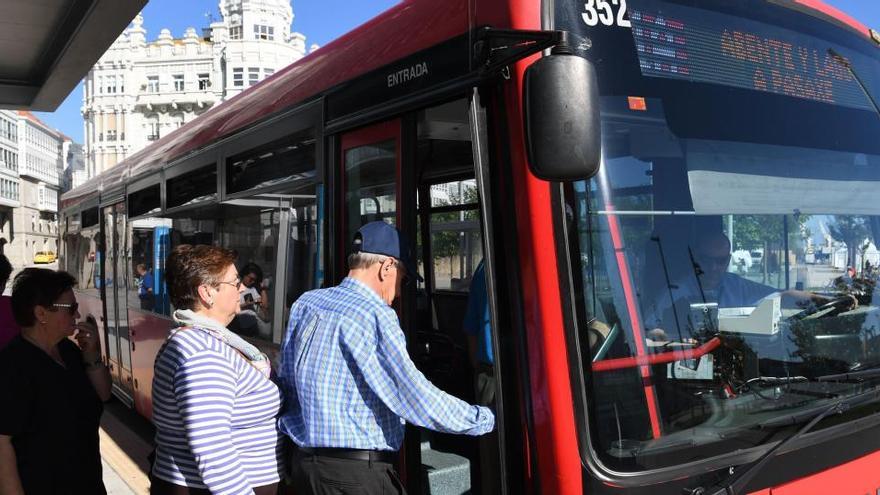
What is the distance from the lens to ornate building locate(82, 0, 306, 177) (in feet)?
268

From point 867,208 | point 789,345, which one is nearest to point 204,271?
point 789,345

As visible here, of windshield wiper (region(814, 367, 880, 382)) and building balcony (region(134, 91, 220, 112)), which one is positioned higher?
building balcony (region(134, 91, 220, 112))

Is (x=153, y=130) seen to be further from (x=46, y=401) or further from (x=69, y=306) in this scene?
(x=46, y=401)

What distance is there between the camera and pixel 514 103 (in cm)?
241

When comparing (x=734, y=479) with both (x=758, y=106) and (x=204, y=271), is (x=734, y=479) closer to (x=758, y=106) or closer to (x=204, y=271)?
(x=758, y=106)

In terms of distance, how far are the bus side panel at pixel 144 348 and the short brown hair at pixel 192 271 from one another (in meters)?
4.05

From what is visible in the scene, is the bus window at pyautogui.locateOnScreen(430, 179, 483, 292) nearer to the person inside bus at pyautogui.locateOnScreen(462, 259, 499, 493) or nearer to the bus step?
the person inside bus at pyautogui.locateOnScreen(462, 259, 499, 493)

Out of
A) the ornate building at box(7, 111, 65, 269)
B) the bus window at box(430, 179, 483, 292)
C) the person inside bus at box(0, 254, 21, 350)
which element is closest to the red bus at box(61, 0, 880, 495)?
the bus window at box(430, 179, 483, 292)

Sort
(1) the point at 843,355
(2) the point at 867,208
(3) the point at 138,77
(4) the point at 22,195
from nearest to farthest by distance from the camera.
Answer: (1) the point at 843,355
(2) the point at 867,208
(3) the point at 138,77
(4) the point at 22,195

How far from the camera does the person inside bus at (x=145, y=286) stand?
22.9 ft

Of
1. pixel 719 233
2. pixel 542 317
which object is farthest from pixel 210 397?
pixel 719 233

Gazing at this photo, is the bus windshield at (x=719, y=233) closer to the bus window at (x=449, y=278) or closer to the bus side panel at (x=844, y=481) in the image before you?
the bus side panel at (x=844, y=481)

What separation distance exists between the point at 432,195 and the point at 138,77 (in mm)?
89439

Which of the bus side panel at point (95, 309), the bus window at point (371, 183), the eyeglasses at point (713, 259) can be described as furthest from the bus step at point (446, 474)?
the bus side panel at point (95, 309)
